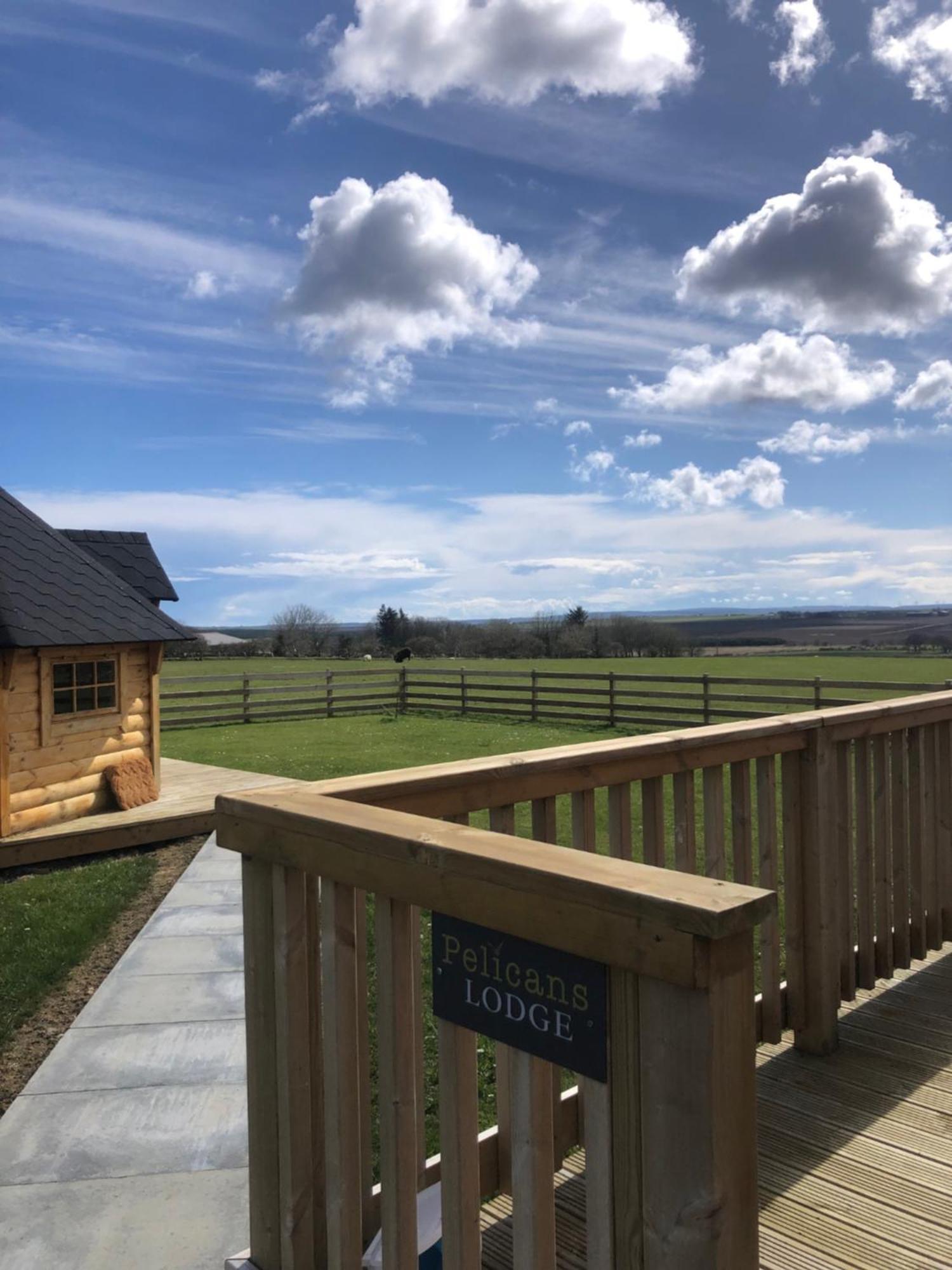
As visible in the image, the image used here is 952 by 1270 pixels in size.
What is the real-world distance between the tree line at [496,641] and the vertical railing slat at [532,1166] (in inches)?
1833

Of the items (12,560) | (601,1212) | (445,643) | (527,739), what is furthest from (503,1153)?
(445,643)

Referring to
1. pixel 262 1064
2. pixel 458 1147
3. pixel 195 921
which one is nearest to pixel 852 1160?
pixel 458 1147

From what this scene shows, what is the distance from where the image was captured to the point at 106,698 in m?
9.77

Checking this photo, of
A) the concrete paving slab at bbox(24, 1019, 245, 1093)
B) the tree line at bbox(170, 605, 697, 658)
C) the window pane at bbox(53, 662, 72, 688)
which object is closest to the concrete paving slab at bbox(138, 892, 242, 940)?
the concrete paving slab at bbox(24, 1019, 245, 1093)

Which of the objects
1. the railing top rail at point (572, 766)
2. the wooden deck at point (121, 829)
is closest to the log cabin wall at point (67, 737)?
the wooden deck at point (121, 829)

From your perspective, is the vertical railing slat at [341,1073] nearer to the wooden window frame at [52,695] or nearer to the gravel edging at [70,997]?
the gravel edging at [70,997]

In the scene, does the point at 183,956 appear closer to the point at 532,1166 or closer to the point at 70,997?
the point at 70,997

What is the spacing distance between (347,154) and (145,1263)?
36.9 feet

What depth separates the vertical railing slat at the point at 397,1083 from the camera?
164 centimetres

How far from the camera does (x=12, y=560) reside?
9.32 m

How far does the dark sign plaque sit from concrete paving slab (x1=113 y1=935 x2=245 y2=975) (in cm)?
415

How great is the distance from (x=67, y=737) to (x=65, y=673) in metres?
0.67

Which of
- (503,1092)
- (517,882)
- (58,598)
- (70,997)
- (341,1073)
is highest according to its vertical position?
(58,598)

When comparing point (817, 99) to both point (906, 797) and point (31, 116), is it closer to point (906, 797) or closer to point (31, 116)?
point (31, 116)
